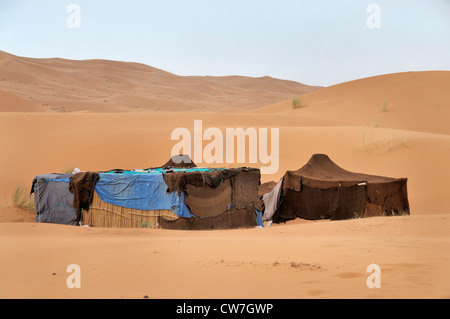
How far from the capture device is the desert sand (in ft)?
18.6

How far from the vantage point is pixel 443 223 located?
36.7ft

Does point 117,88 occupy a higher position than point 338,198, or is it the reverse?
point 117,88

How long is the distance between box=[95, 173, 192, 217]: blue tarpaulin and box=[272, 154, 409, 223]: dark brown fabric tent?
11.5ft

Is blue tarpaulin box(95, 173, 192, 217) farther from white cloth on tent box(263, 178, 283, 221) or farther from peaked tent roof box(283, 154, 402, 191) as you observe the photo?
peaked tent roof box(283, 154, 402, 191)

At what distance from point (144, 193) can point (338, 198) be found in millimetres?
5718

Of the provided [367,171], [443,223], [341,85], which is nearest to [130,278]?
[443,223]

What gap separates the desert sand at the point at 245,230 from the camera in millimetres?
5676

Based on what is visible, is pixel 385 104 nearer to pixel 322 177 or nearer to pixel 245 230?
pixel 322 177

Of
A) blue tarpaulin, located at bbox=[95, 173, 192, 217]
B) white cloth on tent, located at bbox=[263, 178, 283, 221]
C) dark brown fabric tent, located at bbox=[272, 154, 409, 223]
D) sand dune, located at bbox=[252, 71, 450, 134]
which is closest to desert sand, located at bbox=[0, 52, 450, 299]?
sand dune, located at bbox=[252, 71, 450, 134]

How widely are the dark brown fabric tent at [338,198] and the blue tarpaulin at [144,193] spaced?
3519 millimetres

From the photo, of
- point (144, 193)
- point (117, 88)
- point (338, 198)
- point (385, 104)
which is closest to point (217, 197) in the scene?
point (144, 193)

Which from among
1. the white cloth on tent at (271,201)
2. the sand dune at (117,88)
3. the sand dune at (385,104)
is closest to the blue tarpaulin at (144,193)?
the white cloth on tent at (271,201)

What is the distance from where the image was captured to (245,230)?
43.6 feet

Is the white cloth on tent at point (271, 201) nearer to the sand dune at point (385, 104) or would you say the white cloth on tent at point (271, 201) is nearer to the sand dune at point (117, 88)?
the sand dune at point (385, 104)
